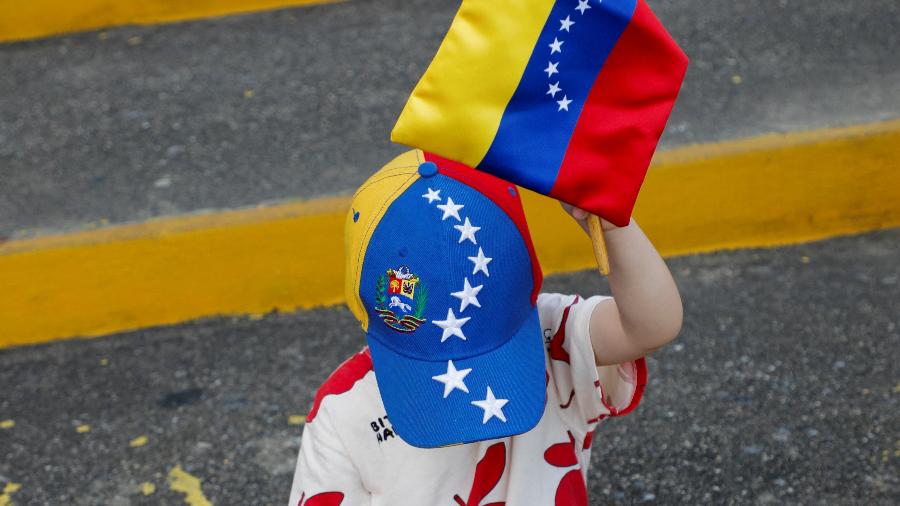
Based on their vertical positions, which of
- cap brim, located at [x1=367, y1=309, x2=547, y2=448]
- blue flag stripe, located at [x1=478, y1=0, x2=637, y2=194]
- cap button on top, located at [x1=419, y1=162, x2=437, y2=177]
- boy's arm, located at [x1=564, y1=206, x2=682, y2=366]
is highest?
blue flag stripe, located at [x1=478, y1=0, x2=637, y2=194]

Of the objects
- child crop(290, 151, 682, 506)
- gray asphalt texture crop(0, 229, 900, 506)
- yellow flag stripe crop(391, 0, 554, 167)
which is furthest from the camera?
gray asphalt texture crop(0, 229, 900, 506)

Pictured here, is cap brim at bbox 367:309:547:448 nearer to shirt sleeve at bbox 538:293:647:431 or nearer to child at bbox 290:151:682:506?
child at bbox 290:151:682:506

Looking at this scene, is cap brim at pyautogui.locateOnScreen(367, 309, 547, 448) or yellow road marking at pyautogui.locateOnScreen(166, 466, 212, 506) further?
yellow road marking at pyautogui.locateOnScreen(166, 466, 212, 506)

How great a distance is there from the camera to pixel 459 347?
150 cm

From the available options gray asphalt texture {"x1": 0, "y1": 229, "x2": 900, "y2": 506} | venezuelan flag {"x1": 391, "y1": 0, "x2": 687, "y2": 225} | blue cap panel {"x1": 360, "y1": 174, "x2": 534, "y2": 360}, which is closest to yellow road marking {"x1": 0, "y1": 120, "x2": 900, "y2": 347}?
gray asphalt texture {"x1": 0, "y1": 229, "x2": 900, "y2": 506}

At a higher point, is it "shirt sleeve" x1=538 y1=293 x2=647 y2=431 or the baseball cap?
the baseball cap

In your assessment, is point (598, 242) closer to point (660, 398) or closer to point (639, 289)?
point (639, 289)

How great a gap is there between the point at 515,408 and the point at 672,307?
0.84 feet

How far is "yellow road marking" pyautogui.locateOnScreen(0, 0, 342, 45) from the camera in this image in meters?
4.68

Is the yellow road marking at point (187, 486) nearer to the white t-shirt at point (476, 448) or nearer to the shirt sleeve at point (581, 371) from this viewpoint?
the white t-shirt at point (476, 448)

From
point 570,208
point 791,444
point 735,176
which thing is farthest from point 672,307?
point 735,176

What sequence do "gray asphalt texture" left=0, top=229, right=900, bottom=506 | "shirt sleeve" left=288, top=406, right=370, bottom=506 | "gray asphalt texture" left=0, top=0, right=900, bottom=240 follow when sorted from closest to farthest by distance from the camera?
"shirt sleeve" left=288, top=406, right=370, bottom=506, "gray asphalt texture" left=0, top=229, right=900, bottom=506, "gray asphalt texture" left=0, top=0, right=900, bottom=240

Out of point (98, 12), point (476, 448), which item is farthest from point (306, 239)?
point (98, 12)

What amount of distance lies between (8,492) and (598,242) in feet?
6.43
